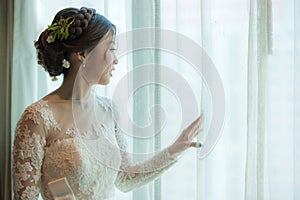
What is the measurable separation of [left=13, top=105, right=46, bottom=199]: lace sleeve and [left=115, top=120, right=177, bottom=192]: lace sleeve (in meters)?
0.32

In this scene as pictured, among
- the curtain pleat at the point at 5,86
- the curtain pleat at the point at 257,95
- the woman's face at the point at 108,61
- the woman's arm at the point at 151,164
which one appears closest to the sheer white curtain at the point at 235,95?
the curtain pleat at the point at 257,95

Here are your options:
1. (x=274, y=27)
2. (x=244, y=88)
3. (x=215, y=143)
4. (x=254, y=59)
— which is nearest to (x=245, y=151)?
(x=215, y=143)

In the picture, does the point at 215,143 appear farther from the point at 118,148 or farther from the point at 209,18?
the point at 209,18


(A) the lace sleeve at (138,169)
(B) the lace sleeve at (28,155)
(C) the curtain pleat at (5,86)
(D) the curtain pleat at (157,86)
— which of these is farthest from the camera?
(C) the curtain pleat at (5,86)

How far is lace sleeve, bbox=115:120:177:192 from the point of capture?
154 cm

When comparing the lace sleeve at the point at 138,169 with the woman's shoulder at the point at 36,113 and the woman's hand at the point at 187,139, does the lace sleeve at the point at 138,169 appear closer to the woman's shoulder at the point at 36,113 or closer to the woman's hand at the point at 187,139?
the woman's hand at the point at 187,139

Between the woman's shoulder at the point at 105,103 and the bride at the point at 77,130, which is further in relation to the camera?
the woman's shoulder at the point at 105,103

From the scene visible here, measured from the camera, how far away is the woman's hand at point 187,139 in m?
1.50

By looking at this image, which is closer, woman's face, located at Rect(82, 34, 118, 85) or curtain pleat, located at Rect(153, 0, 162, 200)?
woman's face, located at Rect(82, 34, 118, 85)

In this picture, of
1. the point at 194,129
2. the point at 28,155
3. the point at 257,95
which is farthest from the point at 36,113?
the point at 257,95

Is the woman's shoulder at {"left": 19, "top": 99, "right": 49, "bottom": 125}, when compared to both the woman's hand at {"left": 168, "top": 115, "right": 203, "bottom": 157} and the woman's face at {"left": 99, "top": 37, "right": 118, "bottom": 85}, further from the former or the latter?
the woman's hand at {"left": 168, "top": 115, "right": 203, "bottom": 157}

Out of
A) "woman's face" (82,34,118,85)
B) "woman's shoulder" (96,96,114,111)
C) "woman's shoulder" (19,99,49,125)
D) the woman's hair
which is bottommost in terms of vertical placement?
"woman's shoulder" (19,99,49,125)

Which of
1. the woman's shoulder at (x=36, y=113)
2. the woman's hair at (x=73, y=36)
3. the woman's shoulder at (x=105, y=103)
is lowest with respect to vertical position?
the woman's shoulder at (x=36, y=113)

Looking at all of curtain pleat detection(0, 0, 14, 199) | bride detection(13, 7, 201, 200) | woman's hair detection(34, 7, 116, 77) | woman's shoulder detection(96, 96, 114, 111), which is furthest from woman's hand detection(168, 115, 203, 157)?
curtain pleat detection(0, 0, 14, 199)
